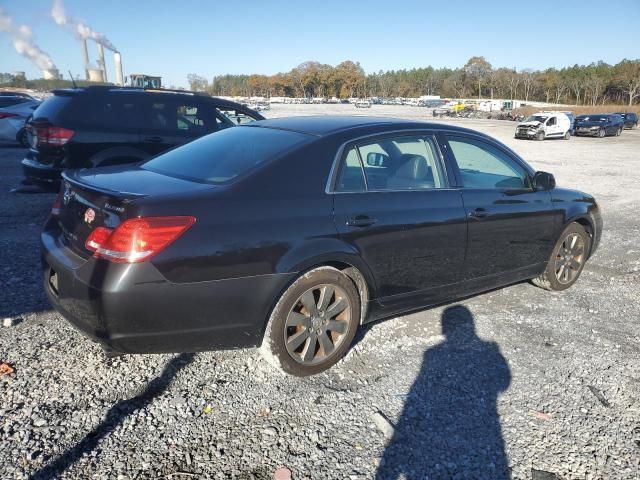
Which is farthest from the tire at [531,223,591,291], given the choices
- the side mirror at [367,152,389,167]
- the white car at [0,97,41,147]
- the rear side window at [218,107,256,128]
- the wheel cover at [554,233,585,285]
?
the white car at [0,97,41,147]

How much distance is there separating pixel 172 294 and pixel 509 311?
311 cm

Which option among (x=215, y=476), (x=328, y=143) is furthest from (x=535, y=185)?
(x=215, y=476)

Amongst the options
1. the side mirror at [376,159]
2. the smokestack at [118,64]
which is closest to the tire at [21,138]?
the side mirror at [376,159]

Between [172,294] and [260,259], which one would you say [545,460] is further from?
[172,294]

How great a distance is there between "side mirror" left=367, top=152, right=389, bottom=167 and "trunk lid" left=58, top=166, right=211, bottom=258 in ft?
4.13

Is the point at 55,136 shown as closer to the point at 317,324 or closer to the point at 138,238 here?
the point at 138,238

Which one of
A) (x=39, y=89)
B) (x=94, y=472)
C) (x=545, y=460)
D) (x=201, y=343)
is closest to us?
(x=94, y=472)

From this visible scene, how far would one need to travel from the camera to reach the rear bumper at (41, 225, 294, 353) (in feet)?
8.34

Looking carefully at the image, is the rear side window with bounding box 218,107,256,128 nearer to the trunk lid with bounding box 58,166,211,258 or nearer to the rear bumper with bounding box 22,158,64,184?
the rear bumper with bounding box 22,158,64,184

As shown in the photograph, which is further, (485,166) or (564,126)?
(564,126)

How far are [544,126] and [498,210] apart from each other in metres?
30.0

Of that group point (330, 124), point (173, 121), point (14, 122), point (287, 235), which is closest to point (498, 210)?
point (330, 124)

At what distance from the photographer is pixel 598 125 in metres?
34.5

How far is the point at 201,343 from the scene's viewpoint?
2.80 meters
